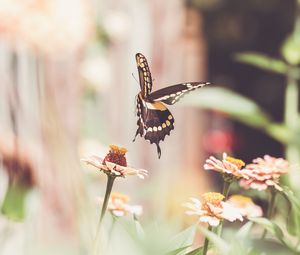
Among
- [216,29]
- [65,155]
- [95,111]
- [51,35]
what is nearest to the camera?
[65,155]

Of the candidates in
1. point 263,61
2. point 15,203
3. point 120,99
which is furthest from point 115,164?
point 120,99

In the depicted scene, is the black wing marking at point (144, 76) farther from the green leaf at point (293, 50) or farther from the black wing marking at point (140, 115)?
the green leaf at point (293, 50)

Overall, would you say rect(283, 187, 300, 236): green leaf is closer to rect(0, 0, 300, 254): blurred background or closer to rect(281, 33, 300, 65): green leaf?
rect(0, 0, 300, 254): blurred background

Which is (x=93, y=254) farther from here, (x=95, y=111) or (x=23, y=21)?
(x=95, y=111)

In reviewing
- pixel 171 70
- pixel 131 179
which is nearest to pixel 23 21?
pixel 131 179

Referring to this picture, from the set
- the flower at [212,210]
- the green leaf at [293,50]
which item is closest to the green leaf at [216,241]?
the flower at [212,210]

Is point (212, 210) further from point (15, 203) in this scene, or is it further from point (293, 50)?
point (293, 50)
